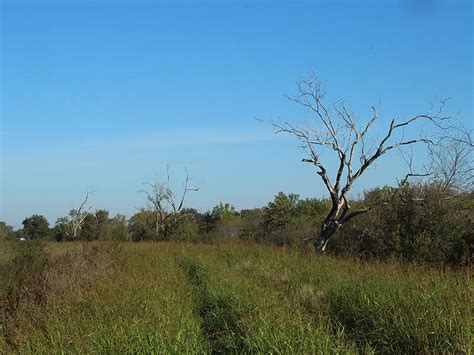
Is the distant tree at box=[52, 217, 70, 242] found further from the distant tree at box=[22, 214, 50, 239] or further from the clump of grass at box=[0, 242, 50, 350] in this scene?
the clump of grass at box=[0, 242, 50, 350]

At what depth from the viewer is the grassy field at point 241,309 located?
6488 mm

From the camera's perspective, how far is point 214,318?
9117 mm

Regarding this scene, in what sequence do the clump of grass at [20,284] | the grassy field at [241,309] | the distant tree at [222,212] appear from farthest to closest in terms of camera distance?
the distant tree at [222,212]
the clump of grass at [20,284]
the grassy field at [241,309]

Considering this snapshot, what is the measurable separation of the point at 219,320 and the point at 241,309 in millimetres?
600

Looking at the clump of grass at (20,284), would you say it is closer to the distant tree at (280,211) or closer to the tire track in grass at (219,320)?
the tire track in grass at (219,320)

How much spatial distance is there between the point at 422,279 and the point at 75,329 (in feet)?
20.1

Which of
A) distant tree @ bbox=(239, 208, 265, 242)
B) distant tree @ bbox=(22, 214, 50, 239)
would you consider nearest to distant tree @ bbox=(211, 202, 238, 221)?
distant tree @ bbox=(239, 208, 265, 242)

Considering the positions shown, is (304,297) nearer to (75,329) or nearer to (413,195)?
(75,329)

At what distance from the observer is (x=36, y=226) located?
81.1m

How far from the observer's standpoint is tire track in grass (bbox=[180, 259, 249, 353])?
24.0 ft

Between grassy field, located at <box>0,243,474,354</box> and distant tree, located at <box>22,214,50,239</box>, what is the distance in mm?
70028

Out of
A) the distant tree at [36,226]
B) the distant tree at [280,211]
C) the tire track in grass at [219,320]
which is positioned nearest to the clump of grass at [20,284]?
the tire track in grass at [219,320]

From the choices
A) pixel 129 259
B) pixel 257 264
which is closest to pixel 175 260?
pixel 129 259

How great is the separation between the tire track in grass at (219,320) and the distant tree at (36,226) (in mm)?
73525
